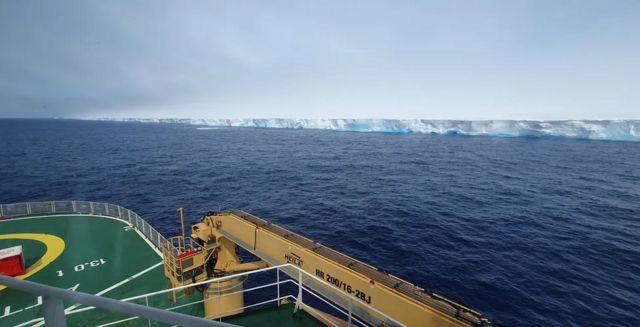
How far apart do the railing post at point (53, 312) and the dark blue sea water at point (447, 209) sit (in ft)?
76.5

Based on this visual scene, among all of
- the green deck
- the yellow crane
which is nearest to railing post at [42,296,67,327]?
the yellow crane

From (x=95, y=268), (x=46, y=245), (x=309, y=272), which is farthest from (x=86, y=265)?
(x=309, y=272)

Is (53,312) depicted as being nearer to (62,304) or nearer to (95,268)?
(62,304)

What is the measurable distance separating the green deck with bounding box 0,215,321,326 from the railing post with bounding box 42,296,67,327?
7.00 metres

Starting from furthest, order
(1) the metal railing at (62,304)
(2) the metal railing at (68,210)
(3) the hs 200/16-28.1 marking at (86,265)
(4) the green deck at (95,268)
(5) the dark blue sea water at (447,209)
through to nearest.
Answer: (2) the metal railing at (68,210) → (5) the dark blue sea water at (447,209) → (3) the hs 200/16-28.1 marking at (86,265) → (4) the green deck at (95,268) → (1) the metal railing at (62,304)

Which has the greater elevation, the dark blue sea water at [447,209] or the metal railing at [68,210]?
the metal railing at [68,210]

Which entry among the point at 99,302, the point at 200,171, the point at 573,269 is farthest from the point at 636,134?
the point at 99,302

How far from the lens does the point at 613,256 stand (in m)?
26.3

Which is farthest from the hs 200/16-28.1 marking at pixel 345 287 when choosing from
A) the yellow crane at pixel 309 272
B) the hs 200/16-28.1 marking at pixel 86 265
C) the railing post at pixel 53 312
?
the hs 200/16-28.1 marking at pixel 86 265

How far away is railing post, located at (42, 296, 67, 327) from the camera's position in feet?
7.40

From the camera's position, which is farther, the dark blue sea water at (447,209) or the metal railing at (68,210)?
the metal railing at (68,210)

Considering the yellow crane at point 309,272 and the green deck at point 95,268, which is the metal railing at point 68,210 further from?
the yellow crane at point 309,272

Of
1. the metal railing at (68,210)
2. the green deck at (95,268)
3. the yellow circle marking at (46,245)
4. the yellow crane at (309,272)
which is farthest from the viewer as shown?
the metal railing at (68,210)

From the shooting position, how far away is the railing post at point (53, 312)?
88.8 inches
